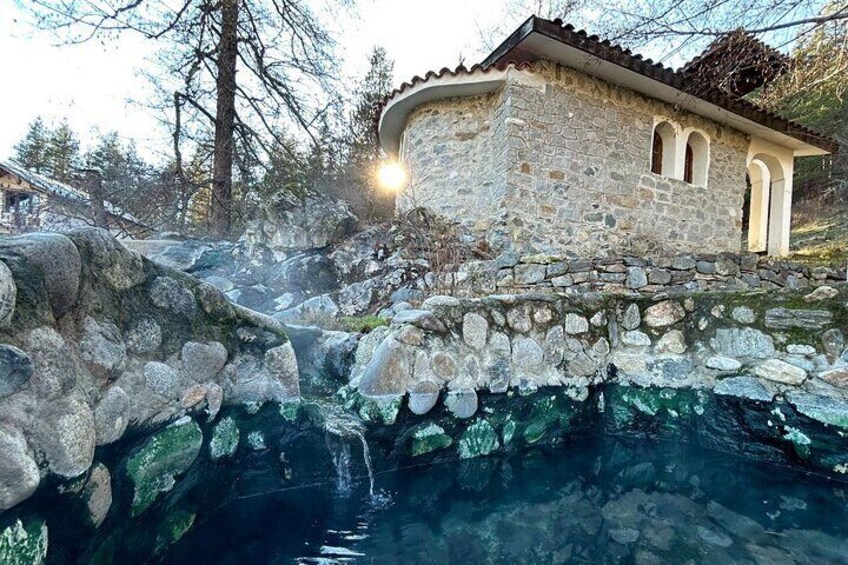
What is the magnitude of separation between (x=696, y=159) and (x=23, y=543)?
9544mm

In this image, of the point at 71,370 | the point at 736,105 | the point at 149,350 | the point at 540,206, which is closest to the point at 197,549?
the point at 149,350

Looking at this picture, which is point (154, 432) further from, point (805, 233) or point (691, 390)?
point (805, 233)

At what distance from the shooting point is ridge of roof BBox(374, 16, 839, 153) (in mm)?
5320

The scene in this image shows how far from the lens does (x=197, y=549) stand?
65.6 inches

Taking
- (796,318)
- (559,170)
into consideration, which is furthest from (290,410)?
(559,170)

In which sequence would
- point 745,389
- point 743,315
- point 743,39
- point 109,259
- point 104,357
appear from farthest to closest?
point 743,39 < point 743,315 < point 745,389 < point 109,259 < point 104,357

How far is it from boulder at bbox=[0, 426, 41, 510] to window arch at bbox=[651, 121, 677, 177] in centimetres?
833

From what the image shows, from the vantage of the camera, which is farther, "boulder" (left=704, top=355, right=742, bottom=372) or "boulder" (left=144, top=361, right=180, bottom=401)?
"boulder" (left=704, top=355, right=742, bottom=372)

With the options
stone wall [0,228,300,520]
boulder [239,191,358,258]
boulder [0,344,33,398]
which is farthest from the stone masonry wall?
boulder [0,344,33,398]

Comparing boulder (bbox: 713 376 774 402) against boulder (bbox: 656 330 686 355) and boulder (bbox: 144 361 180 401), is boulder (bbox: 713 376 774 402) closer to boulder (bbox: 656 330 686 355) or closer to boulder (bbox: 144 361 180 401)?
boulder (bbox: 656 330 686 355)

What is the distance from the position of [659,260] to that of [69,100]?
7469 millimetres

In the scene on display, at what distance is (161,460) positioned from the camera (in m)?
1.54

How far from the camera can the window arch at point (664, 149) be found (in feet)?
24.2

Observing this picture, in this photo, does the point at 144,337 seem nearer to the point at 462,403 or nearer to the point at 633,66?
the point at 462,403
